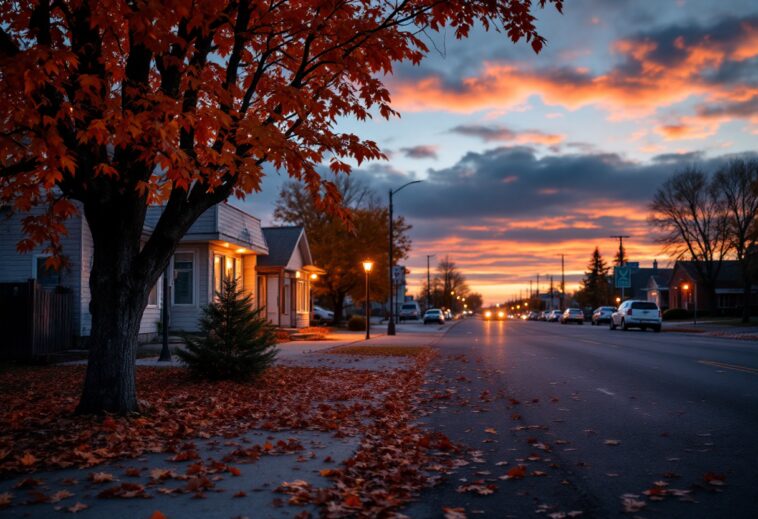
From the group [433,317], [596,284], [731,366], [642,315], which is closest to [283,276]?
[642,315]

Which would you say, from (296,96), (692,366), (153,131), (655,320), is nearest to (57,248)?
(153,131)

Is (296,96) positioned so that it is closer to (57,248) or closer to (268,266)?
(57,248)

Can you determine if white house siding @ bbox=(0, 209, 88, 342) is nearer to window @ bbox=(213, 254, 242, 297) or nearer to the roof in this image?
window @ bbox=(213, 254, 242, 297)

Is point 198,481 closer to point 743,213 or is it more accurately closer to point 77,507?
point 77,507

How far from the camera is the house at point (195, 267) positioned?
20188 mm

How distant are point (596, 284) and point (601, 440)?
104 meters

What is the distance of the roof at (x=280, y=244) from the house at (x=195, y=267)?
2.5 inches

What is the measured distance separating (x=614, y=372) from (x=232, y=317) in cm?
863

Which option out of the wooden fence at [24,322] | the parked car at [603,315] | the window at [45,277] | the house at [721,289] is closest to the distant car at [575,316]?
the parked car at [603,315]

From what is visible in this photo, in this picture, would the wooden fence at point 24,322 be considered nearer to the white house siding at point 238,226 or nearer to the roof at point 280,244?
the white house siding at point 238,226

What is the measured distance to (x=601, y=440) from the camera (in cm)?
779

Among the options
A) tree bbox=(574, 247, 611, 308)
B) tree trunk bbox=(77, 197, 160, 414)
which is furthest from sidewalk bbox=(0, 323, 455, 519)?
tree bbox=(574, 247, 611, 308)

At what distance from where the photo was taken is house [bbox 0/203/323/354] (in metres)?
20.2

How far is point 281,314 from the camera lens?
118ft
